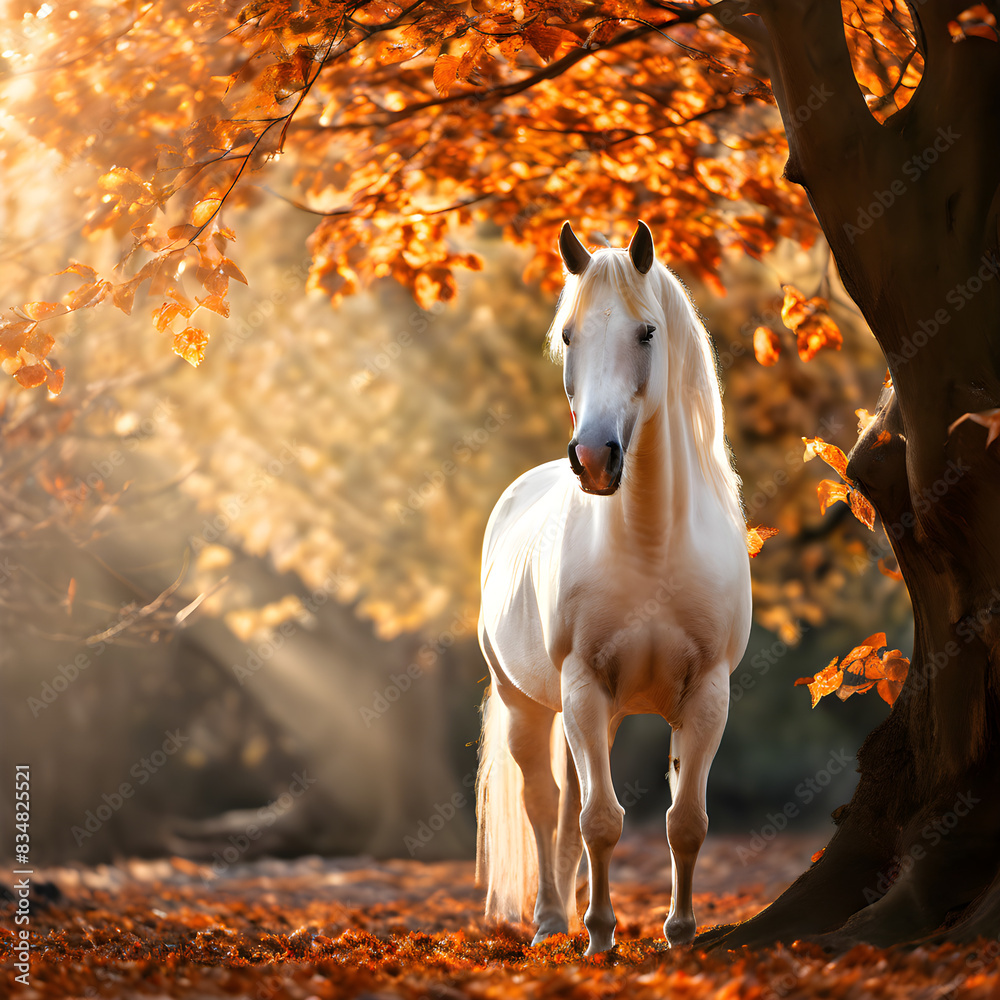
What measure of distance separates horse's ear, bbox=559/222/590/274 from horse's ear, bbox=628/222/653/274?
17 cm

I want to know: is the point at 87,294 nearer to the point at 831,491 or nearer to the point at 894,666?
the point at 831,491

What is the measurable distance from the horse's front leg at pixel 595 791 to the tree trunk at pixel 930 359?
470mm

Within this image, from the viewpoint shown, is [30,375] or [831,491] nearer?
[30,375]

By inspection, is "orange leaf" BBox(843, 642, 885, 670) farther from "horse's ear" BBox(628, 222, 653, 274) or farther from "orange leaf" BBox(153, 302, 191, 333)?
"orange leaf" BBox(153, 302, 191, 333)

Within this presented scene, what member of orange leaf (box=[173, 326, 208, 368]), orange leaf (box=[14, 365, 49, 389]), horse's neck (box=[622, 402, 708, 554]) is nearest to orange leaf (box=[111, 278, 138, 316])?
orange leaf (box=[173, 326, 208, 368])

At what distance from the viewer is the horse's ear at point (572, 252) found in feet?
10.2

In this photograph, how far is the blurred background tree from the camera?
4816mm

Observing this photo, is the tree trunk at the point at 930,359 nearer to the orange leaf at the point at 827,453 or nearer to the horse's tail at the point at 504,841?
the orange leaf at the point at 827,453

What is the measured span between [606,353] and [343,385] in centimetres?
712

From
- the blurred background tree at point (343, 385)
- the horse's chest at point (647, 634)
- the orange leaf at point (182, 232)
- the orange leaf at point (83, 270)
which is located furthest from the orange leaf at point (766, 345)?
the orange leaf at point (83, 270)

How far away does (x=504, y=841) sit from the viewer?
4.54 metres

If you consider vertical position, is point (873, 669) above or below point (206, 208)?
below

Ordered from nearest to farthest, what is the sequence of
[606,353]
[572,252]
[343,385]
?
[606,353], [572,252], [343,385]

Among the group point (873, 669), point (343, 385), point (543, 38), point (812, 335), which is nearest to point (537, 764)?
point (873, 669)
